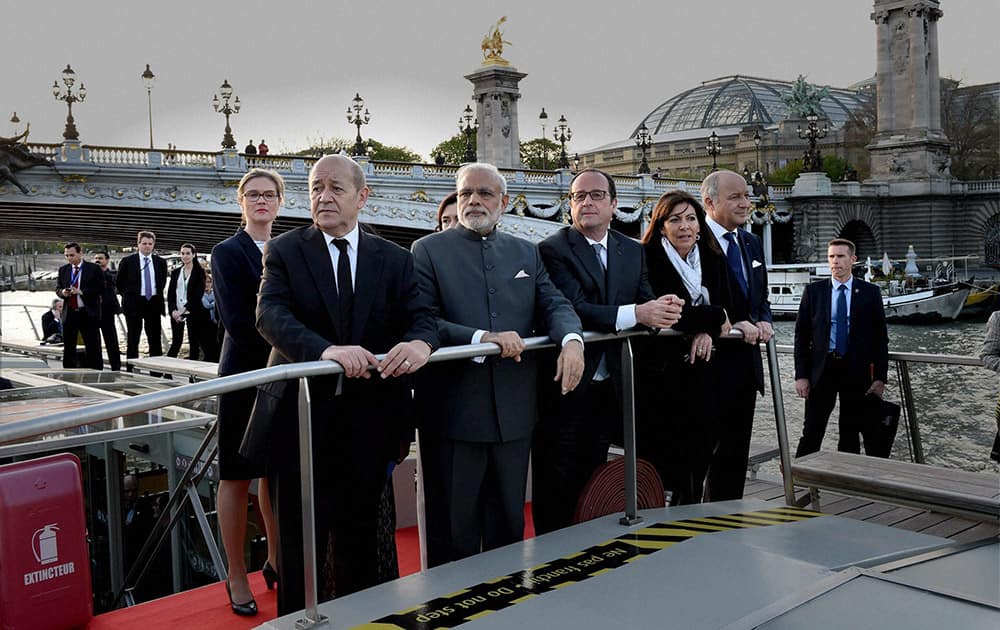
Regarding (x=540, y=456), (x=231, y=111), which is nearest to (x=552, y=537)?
(x=540, y=456)

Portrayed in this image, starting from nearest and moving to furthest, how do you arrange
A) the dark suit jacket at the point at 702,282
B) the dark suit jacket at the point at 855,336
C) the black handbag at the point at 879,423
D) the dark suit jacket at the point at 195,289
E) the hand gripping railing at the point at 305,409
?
the hand gripping railing at the point at 305,409
the dark suit jacket at the point at 702,282
the black handbag at the point at 879,423
the dark suit jacket at the point at 855,336
the dark suit jacket at the point at 195,289

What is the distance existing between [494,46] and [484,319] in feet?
178

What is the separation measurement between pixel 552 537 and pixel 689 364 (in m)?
1.26

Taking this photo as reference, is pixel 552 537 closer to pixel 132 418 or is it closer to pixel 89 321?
pixel 132 418

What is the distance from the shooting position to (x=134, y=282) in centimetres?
1283

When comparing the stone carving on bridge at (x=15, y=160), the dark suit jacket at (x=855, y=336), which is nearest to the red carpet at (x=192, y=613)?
the dark suit jacket at (x=855, y=336)

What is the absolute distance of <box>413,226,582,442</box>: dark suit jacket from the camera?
3.49 meters

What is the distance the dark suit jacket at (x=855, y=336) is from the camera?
6.83 m

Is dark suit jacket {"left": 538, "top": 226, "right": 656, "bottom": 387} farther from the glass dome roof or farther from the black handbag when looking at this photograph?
the glass dome roof

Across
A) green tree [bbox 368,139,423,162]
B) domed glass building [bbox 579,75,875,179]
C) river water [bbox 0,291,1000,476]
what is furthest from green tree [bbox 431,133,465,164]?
river water [bbox 0,291,1000,476]

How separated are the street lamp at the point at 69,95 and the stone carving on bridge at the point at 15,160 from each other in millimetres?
1908

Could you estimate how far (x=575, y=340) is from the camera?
355 centimetres

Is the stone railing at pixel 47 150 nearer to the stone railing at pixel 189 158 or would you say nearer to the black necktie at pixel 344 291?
the stone railing at pixel 189 158

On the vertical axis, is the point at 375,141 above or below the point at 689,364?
above
